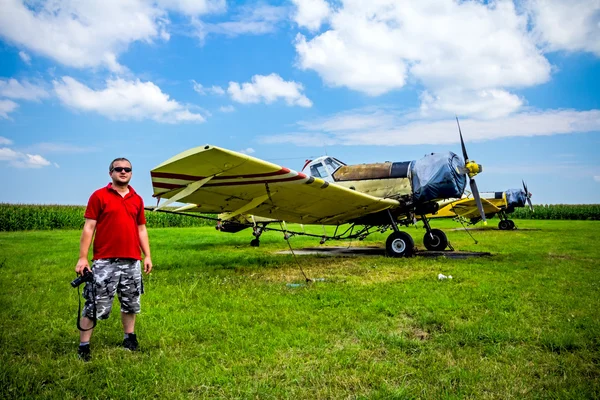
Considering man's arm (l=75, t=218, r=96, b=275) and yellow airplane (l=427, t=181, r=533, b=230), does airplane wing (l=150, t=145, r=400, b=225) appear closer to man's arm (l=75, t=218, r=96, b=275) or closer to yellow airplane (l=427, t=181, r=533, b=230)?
man's arm (l=75, t=218, r=96, b=275)

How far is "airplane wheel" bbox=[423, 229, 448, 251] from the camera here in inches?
447

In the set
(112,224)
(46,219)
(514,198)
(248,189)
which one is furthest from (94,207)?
(46,219)

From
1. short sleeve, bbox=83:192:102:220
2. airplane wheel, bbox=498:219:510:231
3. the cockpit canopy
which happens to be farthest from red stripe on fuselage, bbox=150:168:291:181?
airplane wheel, bbox=498:219:510:231

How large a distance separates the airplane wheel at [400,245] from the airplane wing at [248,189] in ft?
2.68

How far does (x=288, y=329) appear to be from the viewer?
153 inches

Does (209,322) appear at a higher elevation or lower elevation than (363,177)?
lower

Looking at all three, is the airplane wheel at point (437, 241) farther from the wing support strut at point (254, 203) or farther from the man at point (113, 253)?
the man at point (113, 253)

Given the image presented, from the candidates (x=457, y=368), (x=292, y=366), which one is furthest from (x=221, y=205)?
(x=457, y=368)

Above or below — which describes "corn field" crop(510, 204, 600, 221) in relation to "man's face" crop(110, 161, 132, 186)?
below

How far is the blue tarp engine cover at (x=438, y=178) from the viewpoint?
9.43 metres

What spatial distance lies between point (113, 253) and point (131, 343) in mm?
818

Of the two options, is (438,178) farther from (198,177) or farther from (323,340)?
(323,340)

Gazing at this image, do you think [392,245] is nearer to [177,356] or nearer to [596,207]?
[177,356]

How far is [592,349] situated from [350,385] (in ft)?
7.18
